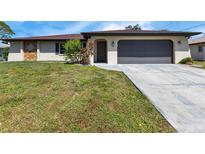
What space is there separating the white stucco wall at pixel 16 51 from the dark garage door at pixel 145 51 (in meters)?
11.8

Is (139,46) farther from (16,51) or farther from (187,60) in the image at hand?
(16,51)

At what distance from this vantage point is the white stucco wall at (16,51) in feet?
76.6

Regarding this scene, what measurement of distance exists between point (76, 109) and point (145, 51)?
592 inches

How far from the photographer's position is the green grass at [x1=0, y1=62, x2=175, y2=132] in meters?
4.86

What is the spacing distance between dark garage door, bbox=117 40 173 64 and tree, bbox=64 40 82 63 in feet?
13.7

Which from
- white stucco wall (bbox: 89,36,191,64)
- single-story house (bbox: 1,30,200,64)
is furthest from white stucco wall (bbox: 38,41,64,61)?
white stucco wall (bbox: 89,36,191,64)

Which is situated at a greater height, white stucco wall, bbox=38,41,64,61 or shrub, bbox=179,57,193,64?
white stucco wall, bbox=38,41,64,61

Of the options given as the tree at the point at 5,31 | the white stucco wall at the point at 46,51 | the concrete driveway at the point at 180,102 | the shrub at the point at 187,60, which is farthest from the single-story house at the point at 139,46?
the tree at the point at 5,31

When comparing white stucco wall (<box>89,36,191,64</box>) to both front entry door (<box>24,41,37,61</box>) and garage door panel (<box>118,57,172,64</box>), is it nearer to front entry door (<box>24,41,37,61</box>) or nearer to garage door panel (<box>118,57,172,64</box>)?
garage door panel (<box>118,57,172,64</box>)

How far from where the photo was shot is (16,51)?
23.5 metres
